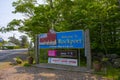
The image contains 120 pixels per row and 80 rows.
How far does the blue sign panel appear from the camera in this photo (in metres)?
11.9

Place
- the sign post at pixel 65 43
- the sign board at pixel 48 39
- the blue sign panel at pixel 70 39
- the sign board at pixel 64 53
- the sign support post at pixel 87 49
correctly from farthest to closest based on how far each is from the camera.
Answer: the sign board at pixel 48 39
the sign board at pixel 64 53
the sign post at pixel 65 43
the blue sign panel at pixel 70 39
the sign support post at pixel 87 49

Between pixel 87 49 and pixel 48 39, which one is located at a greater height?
pixel 48 39

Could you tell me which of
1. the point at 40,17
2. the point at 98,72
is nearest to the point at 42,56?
the point at 40,17

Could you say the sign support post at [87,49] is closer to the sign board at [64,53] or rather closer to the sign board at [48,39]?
the sign board at [64,53]

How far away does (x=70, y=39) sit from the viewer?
12.5 m

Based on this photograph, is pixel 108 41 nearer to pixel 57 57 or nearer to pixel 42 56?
pixel 57 57

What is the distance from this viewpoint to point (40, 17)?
62.8 ft

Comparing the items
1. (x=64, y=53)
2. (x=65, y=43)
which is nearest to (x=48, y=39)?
(x=65, y=43)

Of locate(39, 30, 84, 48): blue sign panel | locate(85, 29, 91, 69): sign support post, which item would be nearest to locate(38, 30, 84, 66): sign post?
locate(39, 30, 84, 48): blue sign panel

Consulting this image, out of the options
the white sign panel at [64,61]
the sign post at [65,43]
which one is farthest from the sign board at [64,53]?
the white sign panel at [64,61]

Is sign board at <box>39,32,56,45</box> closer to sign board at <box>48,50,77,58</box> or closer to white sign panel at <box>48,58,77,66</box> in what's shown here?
sign board at <box>48,50,77,58</box>

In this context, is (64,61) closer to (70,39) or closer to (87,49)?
(70,39)

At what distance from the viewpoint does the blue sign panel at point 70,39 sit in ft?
39.0

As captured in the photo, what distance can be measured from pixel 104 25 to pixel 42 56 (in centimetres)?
800
